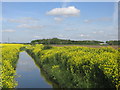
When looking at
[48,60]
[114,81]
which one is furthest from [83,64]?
[48,60]

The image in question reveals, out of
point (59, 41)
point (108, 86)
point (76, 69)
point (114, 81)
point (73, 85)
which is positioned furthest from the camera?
point (59, 41)

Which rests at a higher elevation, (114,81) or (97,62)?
(97,62)

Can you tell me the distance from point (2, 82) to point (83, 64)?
3.60 m

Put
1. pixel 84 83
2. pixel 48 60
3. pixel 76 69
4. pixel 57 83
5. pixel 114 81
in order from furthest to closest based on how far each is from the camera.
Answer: pixel 48 60 < pixel 57 83 < pixel 76 69 < pixel 84 83 < pixel 114 81

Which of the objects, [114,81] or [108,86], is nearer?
[114,81]

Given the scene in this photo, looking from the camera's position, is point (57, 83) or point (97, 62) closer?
point (97, 62)

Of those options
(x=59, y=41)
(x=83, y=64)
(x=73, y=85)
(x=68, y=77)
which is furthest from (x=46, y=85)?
(x=59, y=41)

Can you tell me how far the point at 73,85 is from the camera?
706 cm

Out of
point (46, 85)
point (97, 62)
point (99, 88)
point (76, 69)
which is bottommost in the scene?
point (46, 85)

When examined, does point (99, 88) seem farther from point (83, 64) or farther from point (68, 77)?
point (68, 77)

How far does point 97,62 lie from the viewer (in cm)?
619

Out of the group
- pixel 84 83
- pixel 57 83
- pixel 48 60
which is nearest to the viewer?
pixel 84 83

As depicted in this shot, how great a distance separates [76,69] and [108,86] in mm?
2074

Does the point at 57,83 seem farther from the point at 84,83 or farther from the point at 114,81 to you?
the point at 114,81
